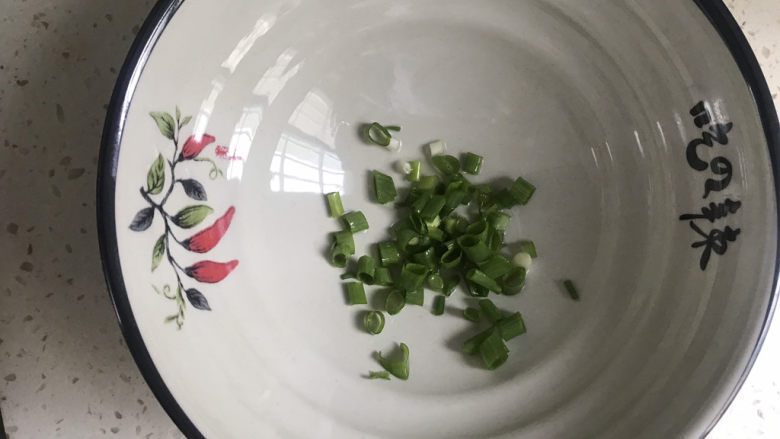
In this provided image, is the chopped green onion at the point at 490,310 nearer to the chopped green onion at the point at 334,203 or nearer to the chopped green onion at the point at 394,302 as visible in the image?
the chopped green onion at the point at 394,302

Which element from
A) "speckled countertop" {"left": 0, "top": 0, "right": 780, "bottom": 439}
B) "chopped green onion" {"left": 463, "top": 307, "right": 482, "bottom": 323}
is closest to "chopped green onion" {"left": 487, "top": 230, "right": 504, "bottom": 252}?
"chopped green onion" {"left": 463, "top": 307, "right": 482, "bottom": 323}

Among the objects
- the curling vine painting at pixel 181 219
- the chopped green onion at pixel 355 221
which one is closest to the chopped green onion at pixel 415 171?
the chopped green onion at pixel 355 221

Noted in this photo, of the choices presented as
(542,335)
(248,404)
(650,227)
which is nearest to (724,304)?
(650,227)

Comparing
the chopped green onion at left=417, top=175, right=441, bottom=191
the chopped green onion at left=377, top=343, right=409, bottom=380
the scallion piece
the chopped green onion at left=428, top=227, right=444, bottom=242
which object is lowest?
the chopped green onion at left=377, top=343, right=409, bottom=380

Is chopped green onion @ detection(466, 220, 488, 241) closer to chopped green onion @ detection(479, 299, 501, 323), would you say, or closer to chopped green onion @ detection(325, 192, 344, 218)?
chopped green onion @ detection(479, 299, 501, 323)

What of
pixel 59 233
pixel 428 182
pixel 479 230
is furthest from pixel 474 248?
pixel 59 233

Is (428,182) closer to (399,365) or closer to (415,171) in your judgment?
(415,171)

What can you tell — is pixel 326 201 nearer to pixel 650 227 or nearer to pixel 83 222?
pixel 83 222
